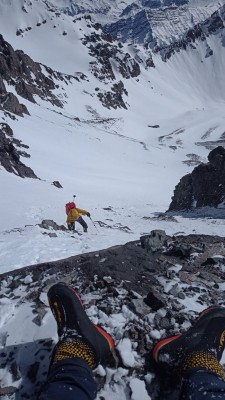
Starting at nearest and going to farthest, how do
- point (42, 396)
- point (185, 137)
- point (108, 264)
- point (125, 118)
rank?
point (42, 396), point (108, 264), point (185, 137), point (125, 118)

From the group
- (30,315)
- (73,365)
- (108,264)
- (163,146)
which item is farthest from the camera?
(163,146)

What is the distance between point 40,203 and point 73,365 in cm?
1580

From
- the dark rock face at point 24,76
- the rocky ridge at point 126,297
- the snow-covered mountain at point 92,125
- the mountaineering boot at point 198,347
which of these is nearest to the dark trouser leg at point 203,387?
the mountaineering boot at point 198,347

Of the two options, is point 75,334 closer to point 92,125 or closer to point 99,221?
point 99,221

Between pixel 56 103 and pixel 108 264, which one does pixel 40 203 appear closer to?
pixel 108 264

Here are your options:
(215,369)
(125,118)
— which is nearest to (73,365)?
(215,369)

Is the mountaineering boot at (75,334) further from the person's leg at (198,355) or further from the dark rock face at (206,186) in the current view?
the dark rock face at (206,186)

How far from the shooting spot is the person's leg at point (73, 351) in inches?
102

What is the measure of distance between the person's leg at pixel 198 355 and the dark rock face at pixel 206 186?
1488 centimetres

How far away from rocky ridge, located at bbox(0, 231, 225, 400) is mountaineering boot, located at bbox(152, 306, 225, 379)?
18 cm

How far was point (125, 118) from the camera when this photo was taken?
105 metres

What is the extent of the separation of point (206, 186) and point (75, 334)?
17156 mm

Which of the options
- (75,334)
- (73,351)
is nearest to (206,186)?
(75,334)

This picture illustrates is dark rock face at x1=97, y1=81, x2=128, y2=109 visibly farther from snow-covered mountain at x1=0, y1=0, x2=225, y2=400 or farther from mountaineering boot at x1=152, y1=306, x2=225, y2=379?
mountaineering boot at x1=152, y1=306, x2=225, y2=379
